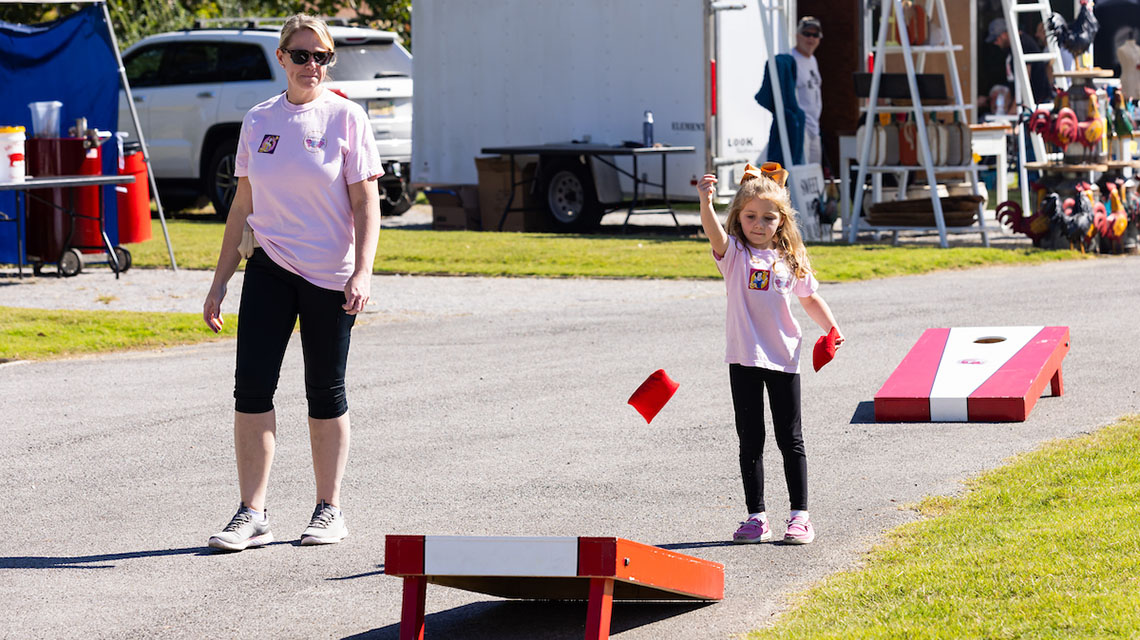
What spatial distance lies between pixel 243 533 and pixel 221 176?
1450cm

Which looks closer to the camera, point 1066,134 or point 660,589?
point 660,589

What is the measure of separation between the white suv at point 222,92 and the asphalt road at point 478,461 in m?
7.86

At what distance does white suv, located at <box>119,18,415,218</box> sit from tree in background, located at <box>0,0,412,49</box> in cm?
553

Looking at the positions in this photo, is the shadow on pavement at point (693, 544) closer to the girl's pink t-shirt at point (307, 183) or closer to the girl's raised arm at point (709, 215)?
the girl's raised arm at point (709, 215)

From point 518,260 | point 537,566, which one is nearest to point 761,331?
point 537,566

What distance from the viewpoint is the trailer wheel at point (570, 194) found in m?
18.1

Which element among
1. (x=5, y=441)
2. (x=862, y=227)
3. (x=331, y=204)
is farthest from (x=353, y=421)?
(x=862, y=227)

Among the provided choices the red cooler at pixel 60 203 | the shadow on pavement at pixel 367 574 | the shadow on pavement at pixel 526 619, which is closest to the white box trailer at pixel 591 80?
the red cooler at pixel 60 203

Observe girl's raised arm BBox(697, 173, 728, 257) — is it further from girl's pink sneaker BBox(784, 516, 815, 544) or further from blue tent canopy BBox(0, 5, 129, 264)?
blue tent canopy BBox(0, 5, 129, 264)

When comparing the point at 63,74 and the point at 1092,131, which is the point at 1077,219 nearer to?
the point at 1092,131

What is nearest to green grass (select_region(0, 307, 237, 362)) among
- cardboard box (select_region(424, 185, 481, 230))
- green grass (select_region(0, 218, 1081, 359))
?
green grass (select_region(0, 218, 1081, 359))

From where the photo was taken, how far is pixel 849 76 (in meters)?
19.6

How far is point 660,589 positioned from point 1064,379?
484 centimetres

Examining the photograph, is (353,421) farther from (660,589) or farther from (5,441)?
(660,589)
